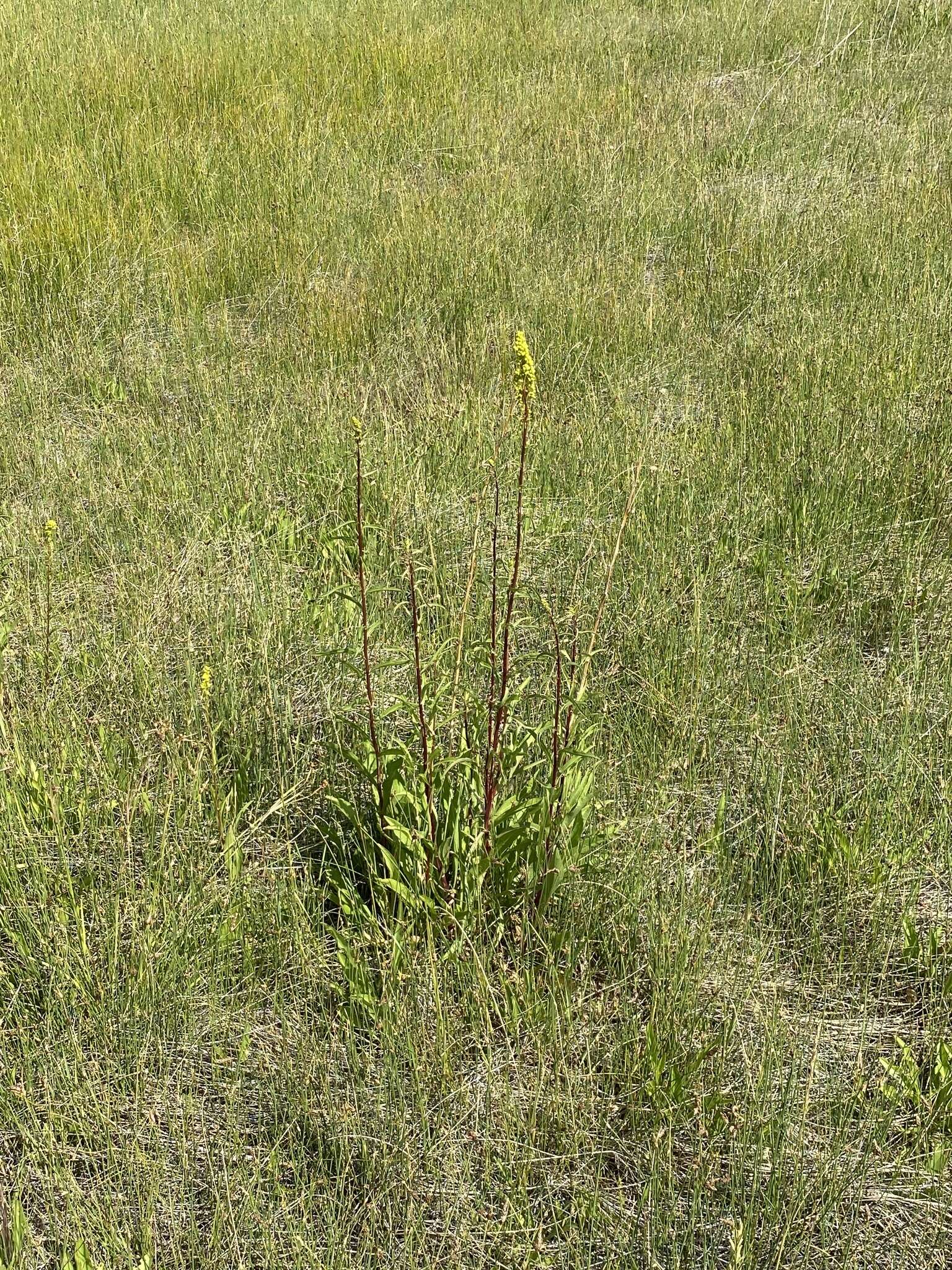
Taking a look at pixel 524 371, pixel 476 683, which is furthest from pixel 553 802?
pixel 524 371

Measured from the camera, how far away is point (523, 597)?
319 centimetres

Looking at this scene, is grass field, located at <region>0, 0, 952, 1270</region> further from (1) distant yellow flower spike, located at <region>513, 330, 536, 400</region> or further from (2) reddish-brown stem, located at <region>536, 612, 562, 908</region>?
(1) distant yellow flower spike, located at <region>513, 330, 536, 400</region>

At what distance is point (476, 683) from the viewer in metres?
2.65

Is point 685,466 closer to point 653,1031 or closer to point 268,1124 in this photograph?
point 653,1031

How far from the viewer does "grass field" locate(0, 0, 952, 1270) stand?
178 centimetres

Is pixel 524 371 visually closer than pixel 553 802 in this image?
Yes

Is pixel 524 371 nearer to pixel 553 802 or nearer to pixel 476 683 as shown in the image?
pixel 553 802

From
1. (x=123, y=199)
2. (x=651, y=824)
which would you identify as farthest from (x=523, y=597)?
(x=123, y=199)

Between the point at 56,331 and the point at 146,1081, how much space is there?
3507mm

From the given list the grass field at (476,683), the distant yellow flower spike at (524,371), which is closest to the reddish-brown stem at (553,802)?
the grass field at (476,683)

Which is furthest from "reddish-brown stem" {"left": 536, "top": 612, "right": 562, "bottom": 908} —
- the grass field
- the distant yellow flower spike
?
the distant yellow flower spike

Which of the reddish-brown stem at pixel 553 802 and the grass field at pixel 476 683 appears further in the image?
the reddish-brown stem at pixel 553 802

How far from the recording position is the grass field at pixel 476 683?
1780 mm

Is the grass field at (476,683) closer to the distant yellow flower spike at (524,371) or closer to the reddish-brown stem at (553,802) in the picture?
the reddish-brown stem at (553,802)
